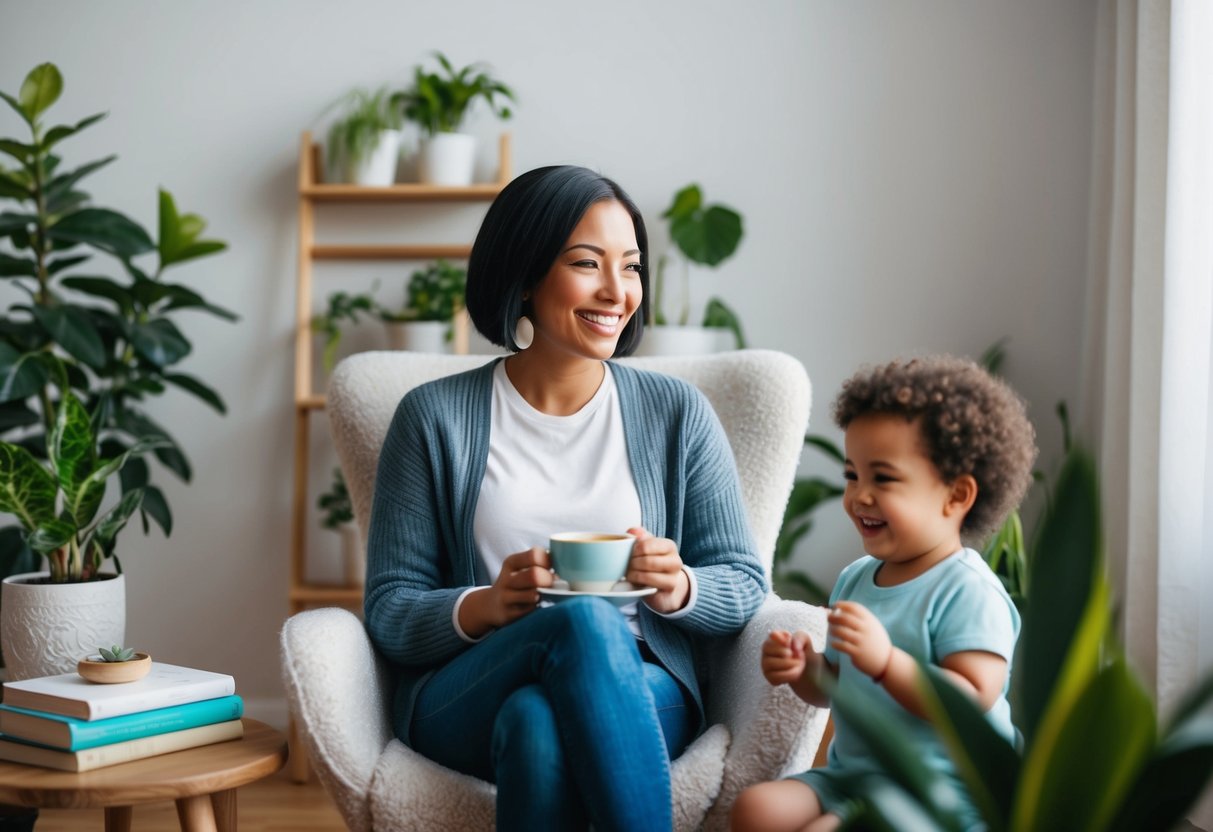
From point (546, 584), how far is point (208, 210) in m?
2.04

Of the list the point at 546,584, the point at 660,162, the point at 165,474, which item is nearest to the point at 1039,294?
the point at 660,162

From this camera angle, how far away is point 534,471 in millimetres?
1640

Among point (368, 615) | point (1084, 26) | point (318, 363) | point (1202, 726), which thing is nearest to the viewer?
point (1202, 726)

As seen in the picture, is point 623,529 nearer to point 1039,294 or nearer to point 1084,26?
point 1039,294

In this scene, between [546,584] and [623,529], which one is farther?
[623,529]

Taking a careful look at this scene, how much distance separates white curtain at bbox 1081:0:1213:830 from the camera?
2.12m

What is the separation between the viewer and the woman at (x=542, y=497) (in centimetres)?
140

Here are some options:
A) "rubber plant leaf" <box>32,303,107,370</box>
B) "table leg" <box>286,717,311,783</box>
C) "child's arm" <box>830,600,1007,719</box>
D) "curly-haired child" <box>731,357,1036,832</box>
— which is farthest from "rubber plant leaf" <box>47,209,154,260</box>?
"child's arm" <box>830,600,1007,719</box>

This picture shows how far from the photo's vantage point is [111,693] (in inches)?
54.9

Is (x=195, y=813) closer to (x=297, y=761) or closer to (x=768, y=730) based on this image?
(x=768, y=730)

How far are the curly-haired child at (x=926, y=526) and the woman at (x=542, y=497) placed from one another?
193 millimetres

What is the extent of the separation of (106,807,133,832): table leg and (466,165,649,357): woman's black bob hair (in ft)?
2.88

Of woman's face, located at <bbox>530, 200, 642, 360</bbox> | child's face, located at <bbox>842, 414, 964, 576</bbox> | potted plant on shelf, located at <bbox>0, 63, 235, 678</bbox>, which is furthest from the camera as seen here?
potted plant on shelf, located at <bbox>0, 63, 235, 678</bbox>

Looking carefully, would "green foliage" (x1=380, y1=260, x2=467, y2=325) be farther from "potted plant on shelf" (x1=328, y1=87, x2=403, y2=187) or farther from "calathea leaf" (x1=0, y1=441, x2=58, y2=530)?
"calathea leaf" (x1=0, y1=441, x2=58, y2=530)
